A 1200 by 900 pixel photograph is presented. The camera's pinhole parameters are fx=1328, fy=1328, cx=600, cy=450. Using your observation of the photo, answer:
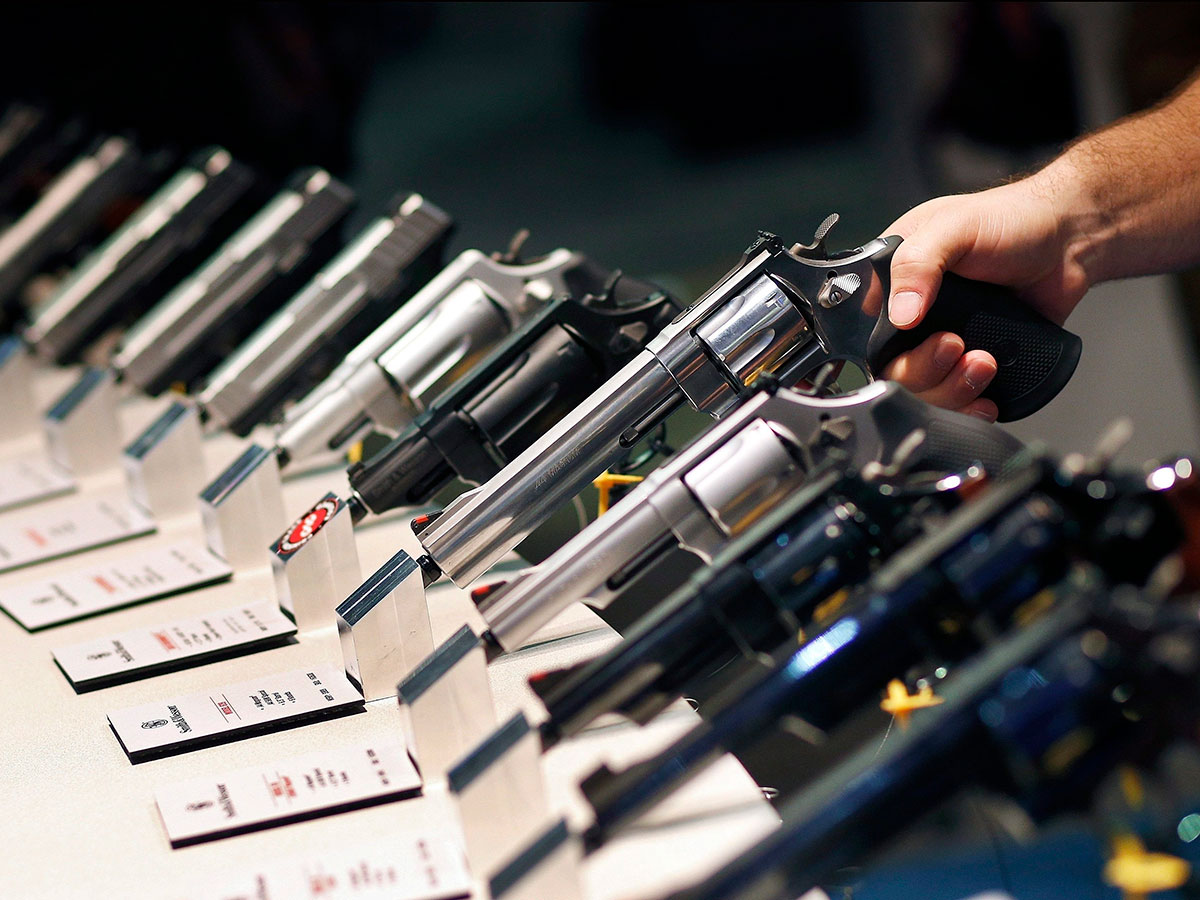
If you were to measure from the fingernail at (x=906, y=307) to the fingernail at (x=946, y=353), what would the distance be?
5cm

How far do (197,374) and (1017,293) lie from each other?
4.28 feet

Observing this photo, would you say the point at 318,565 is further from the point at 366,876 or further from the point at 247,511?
→ the point at 366,876

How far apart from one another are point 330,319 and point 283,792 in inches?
37.7

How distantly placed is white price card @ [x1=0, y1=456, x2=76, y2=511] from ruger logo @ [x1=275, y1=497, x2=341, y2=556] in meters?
0.75

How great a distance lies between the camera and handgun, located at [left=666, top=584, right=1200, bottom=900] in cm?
59

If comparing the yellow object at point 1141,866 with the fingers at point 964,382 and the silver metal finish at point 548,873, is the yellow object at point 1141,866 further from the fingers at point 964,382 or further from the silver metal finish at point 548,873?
the fingers at point 964,382

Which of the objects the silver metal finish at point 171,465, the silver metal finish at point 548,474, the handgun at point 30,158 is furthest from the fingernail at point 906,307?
the handgun at point 30,158

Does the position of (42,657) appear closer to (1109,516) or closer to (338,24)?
(1109,516)

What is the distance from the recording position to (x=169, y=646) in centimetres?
119

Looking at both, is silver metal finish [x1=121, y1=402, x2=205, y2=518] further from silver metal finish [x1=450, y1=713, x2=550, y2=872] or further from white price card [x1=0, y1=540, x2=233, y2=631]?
silver metal finish [x1=450, y1=713, x2=550, y2=872]

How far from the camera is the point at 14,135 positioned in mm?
3090

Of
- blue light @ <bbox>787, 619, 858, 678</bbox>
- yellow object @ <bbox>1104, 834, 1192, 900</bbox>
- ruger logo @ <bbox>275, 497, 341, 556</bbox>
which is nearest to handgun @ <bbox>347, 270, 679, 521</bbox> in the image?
ruger logo @ <bbox>275, 497, 341, 556</bbox>

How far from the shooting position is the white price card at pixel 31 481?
6.01 ft

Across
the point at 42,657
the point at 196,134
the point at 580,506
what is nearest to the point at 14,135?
the point at 196,134
